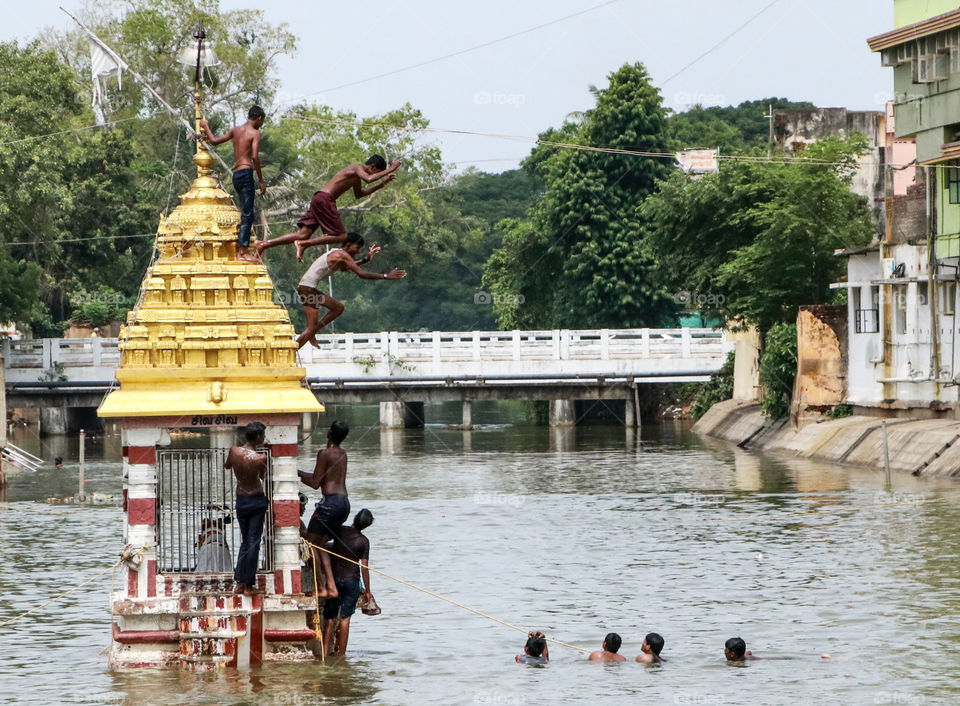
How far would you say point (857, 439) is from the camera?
43.2 m

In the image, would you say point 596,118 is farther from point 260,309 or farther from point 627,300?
point 260,309

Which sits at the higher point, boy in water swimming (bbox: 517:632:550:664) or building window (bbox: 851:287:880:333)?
building window (bbox: 851:287:880:333)

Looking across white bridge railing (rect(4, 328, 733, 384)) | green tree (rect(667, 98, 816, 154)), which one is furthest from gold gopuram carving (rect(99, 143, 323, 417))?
green tree (rect(667, 98, 816, 154))

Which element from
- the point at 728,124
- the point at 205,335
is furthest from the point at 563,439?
the point at 728,124

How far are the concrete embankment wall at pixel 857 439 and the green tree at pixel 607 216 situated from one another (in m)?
12.0

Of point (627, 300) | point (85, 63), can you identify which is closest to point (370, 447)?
point (627, 300)

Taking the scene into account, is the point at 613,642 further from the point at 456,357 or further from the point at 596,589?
the point at 456,357

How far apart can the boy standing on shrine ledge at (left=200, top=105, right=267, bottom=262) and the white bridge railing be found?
36918mm

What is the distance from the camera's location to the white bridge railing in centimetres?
5684

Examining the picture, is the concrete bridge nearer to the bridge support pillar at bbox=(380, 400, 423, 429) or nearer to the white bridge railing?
the white bridge railing

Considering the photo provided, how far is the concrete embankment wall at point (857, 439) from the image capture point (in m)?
38.3

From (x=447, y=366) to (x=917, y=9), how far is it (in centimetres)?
2038

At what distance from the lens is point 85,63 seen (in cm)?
7644

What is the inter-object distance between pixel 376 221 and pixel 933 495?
45.0 metres
